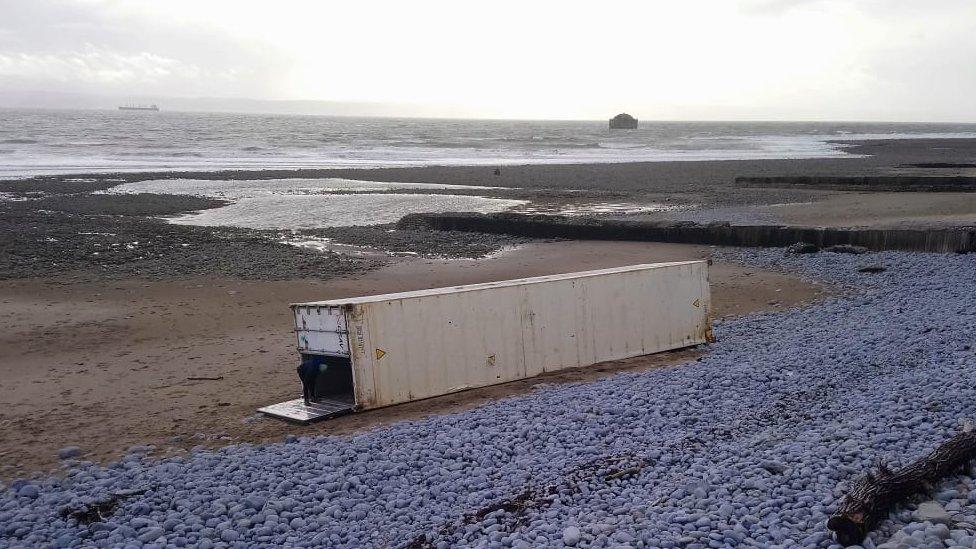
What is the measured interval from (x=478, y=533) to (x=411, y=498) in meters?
1.31

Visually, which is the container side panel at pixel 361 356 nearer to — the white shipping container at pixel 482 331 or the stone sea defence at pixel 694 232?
the white shipping container at pixel 482 331

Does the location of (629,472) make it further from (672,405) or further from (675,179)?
(675,179)

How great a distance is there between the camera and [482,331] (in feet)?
43.7

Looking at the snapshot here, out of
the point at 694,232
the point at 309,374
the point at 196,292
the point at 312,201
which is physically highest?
the point at 312,201

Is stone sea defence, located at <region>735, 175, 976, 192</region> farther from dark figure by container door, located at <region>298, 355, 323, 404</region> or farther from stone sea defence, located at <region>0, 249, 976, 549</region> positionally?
dark figure by container door, located at <region>298, 355, 323, 404</region>

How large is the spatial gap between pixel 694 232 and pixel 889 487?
71.4 feet

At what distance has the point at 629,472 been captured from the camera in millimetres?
9133

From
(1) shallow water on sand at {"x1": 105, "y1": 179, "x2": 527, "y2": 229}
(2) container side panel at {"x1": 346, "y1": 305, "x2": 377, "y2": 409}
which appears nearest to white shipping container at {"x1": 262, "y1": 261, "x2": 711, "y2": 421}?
(2) container side panel at {"x1": 346, "y1": 305, "x2": 377, "y2": 409}

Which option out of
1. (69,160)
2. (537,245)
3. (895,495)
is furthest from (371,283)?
(69,160)

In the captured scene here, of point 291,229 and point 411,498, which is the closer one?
point 411,498

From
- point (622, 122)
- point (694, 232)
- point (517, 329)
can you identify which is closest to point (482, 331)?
point (517, 329)

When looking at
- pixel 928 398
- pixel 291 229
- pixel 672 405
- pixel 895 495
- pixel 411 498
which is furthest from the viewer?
pixel 291 229

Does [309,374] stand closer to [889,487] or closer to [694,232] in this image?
[889,487]

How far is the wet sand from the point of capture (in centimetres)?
1188
